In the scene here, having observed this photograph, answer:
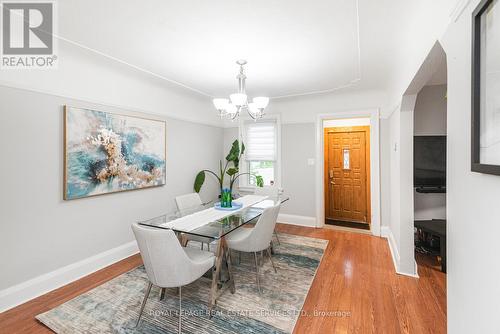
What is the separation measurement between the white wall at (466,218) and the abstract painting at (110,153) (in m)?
3.24

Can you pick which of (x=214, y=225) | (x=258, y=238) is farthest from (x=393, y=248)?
(x=214, y=225)

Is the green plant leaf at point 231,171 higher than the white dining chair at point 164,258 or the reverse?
higher

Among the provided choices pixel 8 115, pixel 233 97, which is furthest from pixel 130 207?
pixel 233 97

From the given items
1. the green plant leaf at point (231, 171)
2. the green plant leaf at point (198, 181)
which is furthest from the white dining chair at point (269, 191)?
the green plant leaf at point (198, 181)

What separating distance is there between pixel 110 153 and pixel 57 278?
1.45 meters

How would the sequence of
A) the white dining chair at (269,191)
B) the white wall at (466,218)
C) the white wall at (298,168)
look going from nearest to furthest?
the white wall at (466,218), the white dining chair at (269,191), the white wall at (298,168)

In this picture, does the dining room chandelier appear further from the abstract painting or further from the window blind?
the window blind

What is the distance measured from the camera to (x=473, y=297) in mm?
930

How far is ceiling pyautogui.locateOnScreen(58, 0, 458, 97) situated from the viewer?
1.75 m

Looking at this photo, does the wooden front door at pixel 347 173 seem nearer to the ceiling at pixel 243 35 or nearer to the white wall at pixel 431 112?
the white wall at pixel 431 112

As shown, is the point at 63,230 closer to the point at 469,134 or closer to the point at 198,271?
the point at 198,271

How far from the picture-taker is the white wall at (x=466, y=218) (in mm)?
803

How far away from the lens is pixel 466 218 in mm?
994

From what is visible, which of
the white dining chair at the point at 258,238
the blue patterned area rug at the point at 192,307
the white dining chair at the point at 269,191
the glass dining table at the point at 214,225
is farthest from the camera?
the white dining chair at the point at 269,191
